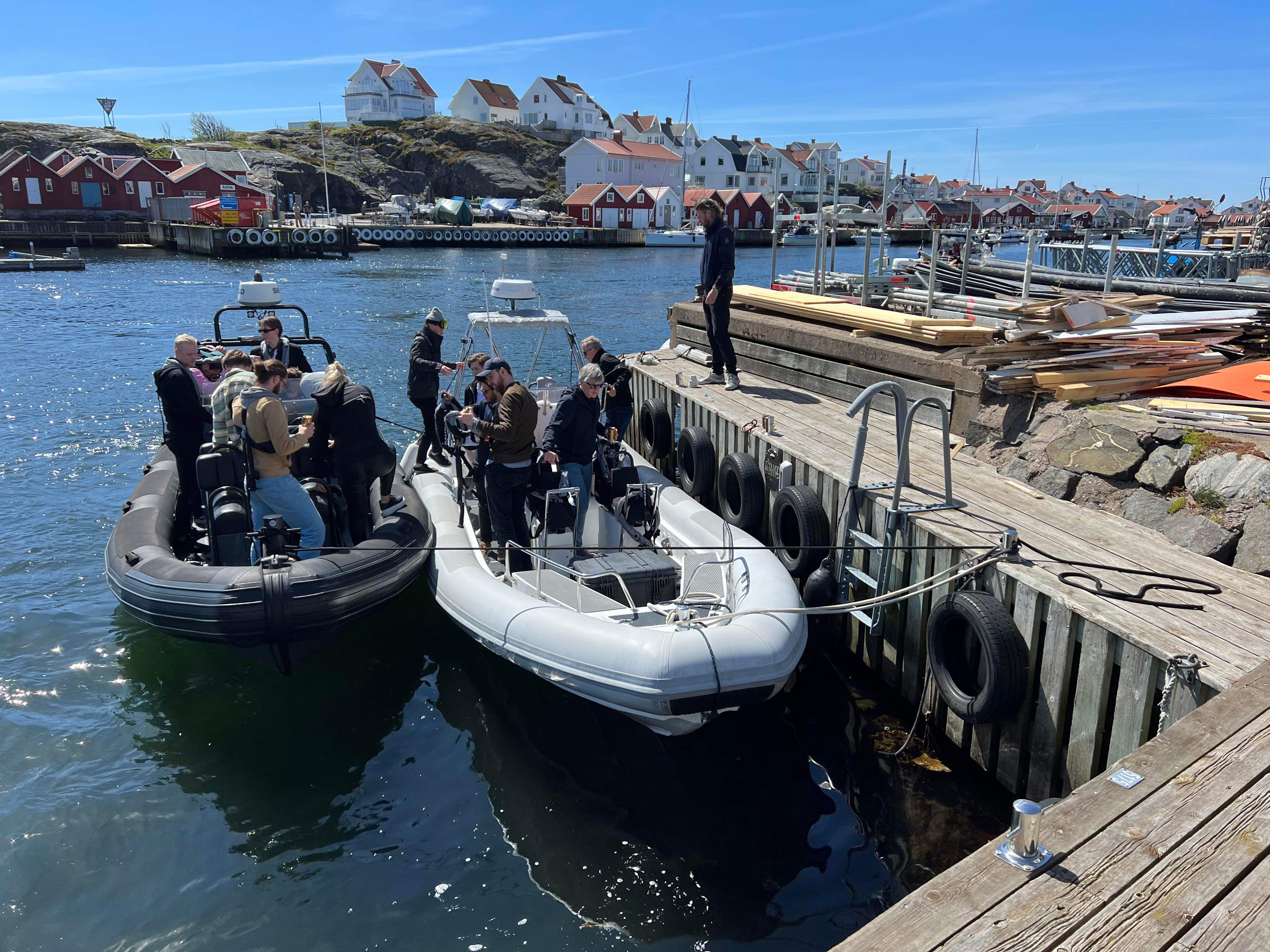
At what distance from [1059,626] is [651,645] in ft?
7.48

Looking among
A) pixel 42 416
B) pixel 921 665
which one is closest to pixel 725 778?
pixel 921 665

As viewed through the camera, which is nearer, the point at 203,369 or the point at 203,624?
the point at 203,624

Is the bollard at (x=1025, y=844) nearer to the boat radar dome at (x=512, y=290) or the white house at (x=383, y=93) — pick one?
the boat radar dome at (x=512, y=290)

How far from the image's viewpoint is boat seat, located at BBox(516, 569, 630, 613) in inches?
242

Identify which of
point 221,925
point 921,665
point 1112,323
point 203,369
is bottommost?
point 221,925

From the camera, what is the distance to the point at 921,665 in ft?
20.4

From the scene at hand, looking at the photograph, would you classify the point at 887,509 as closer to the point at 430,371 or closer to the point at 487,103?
the point at 430,371

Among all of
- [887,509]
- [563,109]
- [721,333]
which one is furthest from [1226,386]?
[563,109]

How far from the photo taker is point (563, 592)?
6418 millimetres

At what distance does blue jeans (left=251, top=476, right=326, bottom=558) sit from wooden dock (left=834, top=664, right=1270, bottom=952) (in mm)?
4863

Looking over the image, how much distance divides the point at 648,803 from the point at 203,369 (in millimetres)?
6287

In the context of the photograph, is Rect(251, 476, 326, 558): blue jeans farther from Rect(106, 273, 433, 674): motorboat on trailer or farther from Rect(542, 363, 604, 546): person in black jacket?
Rect(542, 363, 604, 546): person in black jacket

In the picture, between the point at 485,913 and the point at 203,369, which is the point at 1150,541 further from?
the point at 203,369

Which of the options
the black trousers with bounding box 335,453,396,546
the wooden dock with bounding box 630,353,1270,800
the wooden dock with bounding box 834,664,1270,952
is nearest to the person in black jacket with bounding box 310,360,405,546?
the black trousers with bounding box 335,453,396,546
